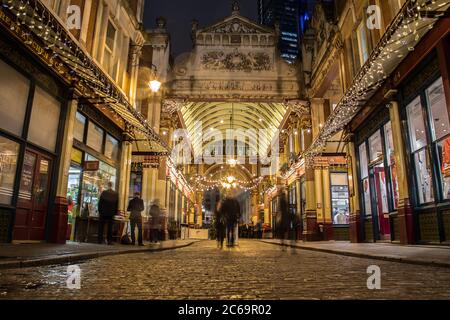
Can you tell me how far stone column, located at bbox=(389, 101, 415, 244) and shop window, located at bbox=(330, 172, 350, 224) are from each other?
29.2 feet

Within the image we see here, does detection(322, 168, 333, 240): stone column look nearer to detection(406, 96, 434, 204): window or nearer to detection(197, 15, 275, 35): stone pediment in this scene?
detection(406, 96, 434, 204): window

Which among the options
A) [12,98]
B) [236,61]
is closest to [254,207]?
[236,61]

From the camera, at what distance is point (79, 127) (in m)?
11.2

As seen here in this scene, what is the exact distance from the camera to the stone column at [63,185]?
30.8 ft

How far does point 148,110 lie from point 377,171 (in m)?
13.1

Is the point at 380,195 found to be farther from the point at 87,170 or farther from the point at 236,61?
the point at 236,61

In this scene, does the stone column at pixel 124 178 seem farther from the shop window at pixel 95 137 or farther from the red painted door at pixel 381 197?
the red painted door at pixel 381 197

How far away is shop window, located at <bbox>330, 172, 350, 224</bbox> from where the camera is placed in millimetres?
19025

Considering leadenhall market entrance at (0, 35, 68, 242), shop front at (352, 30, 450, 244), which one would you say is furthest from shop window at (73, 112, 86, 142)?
shop front at (352, 30, 450, 244)

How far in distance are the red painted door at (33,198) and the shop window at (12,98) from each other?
2.87ft

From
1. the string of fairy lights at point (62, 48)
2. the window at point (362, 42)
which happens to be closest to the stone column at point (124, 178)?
the string of fairy lights at point (62, 48)
